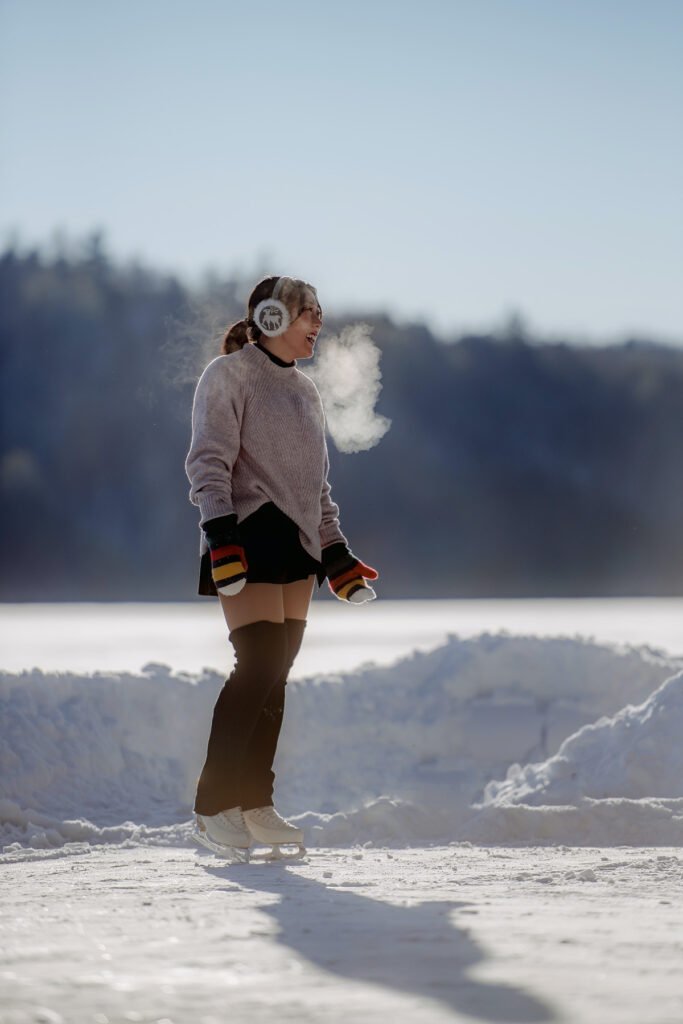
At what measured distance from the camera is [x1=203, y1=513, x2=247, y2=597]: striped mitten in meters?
3.46

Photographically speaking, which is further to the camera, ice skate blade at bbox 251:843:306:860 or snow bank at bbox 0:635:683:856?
snow bank at bbox 0:635:683:856

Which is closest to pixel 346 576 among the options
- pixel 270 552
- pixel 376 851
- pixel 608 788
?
pixel 270 552

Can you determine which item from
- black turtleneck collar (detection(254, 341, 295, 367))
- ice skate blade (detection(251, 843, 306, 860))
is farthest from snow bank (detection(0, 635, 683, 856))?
black turtleneck collar (detection(254, 341, 295, 367))

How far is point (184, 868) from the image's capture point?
3482 mm

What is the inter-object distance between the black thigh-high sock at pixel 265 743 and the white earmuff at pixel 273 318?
905 millimetres

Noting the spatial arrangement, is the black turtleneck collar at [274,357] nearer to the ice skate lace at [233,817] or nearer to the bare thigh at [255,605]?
the bare thigh at [255,605]

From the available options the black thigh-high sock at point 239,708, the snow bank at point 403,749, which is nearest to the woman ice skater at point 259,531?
the black thigh-high sock at point 239,708

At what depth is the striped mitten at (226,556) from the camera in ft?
11.4

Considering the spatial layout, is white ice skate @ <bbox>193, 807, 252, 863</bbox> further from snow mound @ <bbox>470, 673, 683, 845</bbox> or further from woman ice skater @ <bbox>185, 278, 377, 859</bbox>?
snow mound @ <bbox>470, 673, 683, 845</bbox>

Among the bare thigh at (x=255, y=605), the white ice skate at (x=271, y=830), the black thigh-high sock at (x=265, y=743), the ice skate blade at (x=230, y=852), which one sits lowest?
the ice skate blade at (x=230, y=852)

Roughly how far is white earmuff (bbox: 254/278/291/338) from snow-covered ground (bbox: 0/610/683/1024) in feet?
5.30

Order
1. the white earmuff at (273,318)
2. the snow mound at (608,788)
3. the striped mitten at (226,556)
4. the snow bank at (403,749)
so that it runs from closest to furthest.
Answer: the striped mitten at (226,556), the white earmuff at (273,318), the snow mound at (608,788), the snow bank at (403,749)

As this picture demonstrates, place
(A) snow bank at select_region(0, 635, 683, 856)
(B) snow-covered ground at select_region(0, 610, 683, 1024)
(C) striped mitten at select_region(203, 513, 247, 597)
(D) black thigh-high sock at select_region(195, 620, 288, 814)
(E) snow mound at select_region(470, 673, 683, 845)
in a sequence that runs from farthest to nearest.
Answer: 1. (A) snow bank at select_region(0, 635, 683, 856)
2. (E) snow mound at select_region(470, 673, 683, 845)
3. (D) black thigh-high sock at select_region(195, 620, 288, 814)
4. (C) striped mitten at select_region(203, 513, 247, 597)
5. (B) snow-covered ground at select_region(0, 610, 683, 1024)

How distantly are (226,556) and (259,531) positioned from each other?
0.76 feet
